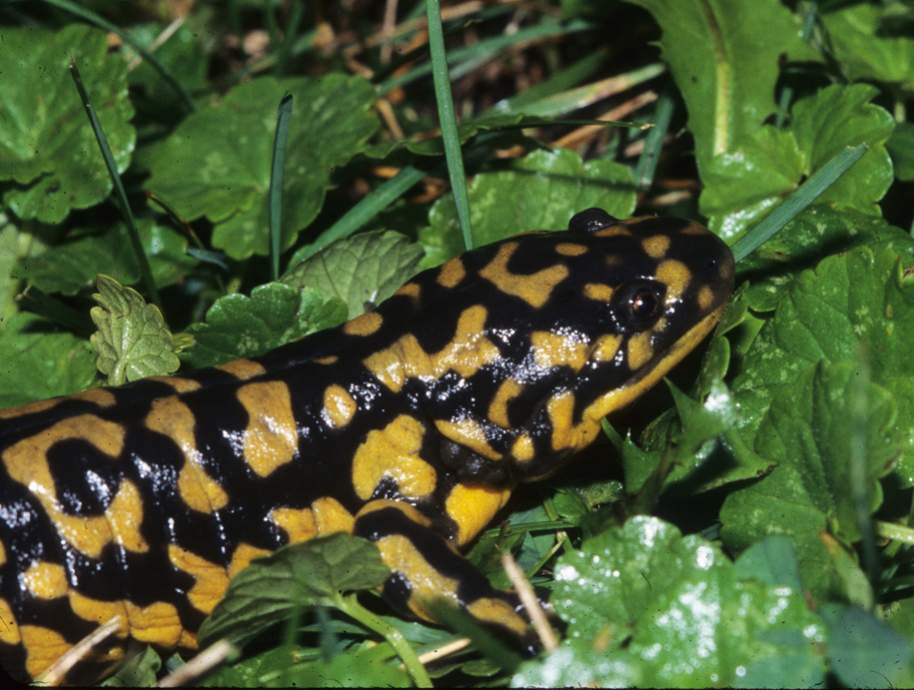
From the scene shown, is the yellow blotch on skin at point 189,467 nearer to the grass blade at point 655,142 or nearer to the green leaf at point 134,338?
the green leaf at point 134,338

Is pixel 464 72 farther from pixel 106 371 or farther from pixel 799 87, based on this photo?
pixel 106 371

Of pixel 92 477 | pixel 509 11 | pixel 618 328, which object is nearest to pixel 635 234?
pixel 618 328

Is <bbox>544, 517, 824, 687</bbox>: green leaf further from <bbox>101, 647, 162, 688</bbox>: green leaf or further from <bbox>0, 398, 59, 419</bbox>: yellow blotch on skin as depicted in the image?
<bbox>0, 398, 59, 419</bbox>: yellow blotch on skin

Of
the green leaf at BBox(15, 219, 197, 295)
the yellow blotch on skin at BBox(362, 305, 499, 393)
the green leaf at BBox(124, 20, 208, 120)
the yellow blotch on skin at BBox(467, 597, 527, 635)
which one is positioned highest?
the green leaf at BBox(124, 20, 208, 120)

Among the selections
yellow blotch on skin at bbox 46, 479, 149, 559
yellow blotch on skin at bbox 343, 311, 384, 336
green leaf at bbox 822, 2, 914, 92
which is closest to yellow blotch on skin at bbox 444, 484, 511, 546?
yellow blotch on skin at bbox 343, 311, 384, 336

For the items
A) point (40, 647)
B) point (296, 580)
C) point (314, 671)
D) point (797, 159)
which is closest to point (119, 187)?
point (40, 647)

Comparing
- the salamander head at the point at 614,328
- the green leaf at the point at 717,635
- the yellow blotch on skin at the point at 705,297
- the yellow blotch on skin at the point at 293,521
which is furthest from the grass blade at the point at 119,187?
the green leaf at the point at 717,635
